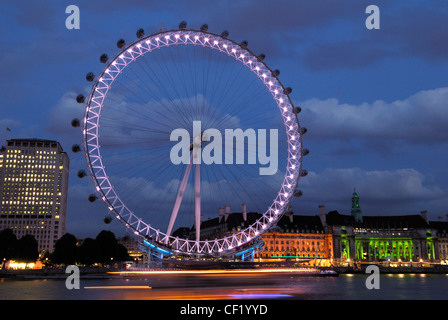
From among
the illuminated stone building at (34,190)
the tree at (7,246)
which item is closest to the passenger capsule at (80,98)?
the tree at (7,246)

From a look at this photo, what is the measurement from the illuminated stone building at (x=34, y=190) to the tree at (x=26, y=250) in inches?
2877

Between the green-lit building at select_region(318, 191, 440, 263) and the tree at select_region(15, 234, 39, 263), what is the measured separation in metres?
87.0

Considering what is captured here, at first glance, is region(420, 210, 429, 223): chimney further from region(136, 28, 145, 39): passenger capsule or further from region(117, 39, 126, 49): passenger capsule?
region(117, 39, 126, 49): passenger capsule

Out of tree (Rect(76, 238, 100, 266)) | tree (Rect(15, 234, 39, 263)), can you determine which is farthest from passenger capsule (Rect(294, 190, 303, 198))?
tree (Rect(15, 234, 39, 263))

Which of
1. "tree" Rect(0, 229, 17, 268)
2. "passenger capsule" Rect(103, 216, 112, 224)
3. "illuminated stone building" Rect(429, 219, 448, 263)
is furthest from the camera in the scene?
"illuminated stone building" Rect(429, 219, 448, 263)

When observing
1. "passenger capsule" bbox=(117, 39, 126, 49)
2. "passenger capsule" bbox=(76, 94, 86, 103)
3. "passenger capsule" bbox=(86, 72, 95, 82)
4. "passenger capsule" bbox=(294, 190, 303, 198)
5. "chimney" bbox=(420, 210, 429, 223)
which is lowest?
"passenger capsule" bbox=(294, 190, 303, 198)

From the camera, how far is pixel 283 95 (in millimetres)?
62438

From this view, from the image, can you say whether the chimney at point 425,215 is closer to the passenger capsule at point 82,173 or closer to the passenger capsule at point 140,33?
the passenger capsule at point 140,33

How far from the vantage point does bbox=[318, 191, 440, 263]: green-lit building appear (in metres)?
154

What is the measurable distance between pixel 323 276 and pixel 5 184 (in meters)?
132

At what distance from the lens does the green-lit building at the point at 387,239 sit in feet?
505
